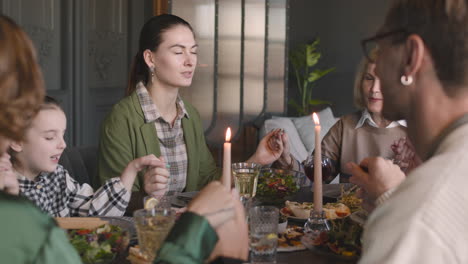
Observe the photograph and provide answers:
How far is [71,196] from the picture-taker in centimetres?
202

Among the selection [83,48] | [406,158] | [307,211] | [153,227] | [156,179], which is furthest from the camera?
[83,48]

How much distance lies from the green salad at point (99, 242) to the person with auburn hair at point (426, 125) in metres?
0.60

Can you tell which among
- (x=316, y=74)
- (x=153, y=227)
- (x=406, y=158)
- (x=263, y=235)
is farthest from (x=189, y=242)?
(x=316, y=74)

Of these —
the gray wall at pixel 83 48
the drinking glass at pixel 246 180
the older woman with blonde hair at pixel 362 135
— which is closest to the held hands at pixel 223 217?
the drinking glass at pixel 246 180

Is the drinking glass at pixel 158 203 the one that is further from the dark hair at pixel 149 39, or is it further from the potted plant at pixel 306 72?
the potted plant at pixel 306 72

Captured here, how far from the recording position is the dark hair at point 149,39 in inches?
107

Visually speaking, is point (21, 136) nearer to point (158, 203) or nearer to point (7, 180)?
point (7, 180)

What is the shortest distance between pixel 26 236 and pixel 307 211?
1.00 m

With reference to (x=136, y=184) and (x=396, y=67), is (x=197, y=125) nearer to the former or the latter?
(x=136, y=184)

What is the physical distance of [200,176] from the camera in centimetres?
280

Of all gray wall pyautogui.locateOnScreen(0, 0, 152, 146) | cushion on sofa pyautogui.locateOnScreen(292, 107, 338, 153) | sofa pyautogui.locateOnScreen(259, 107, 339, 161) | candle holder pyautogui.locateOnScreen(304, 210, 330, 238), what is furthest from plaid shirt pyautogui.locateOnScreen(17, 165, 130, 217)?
cushion on sofa pyautogui.locateOnScreen(292, 107, 338, 153)

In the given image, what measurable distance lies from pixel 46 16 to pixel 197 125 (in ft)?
7.79

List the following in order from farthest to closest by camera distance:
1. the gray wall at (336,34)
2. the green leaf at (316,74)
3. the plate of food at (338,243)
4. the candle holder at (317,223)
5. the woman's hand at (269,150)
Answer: the gray wall at (336,34) → the green leaf at (316,74) → the woman's hand at (269,150) → the candle holder at (317,223) → the plate of food at (338,243)

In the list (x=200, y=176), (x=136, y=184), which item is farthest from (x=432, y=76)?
(x=200, y=176)
